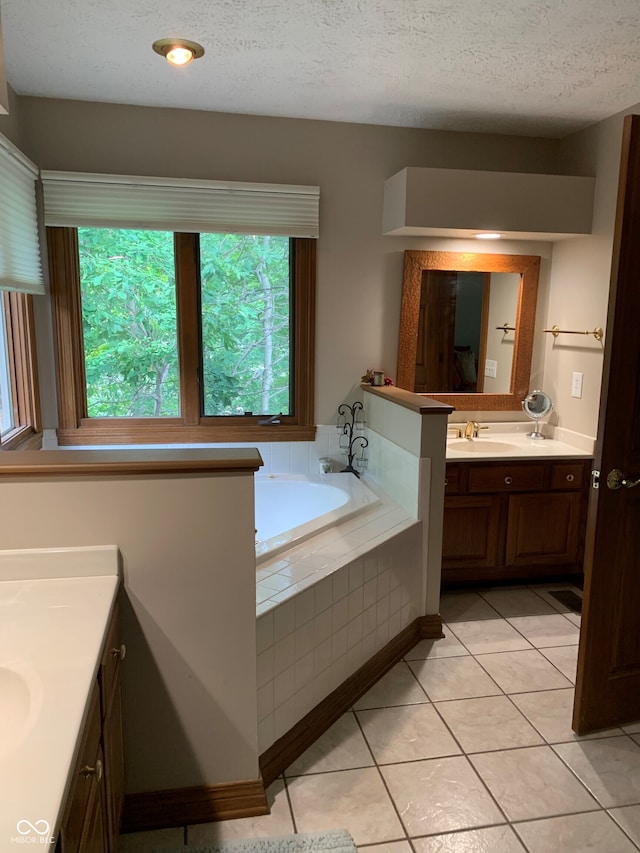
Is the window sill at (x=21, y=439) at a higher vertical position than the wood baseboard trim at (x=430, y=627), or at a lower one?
higher

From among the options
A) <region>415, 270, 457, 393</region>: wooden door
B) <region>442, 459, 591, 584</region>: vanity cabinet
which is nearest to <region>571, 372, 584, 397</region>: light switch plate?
<region>442, 459, 591, 584</region>: vanity cabinet

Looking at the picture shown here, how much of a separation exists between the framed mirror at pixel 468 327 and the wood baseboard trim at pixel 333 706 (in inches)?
58.1

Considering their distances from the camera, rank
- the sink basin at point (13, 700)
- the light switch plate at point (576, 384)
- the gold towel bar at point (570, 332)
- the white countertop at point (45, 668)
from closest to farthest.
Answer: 1. the white countertop at point (45, 668)
2. the sink basin at point (13, 700)
3. the gold towel bar at point (570, 332)
4. the light switch plate at point (576, 384)

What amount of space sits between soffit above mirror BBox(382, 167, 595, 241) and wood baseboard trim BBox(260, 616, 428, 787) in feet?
6.59

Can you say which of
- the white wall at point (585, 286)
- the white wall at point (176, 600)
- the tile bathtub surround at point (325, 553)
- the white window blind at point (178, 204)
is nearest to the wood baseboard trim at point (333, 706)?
the white wall at point (176, 600)

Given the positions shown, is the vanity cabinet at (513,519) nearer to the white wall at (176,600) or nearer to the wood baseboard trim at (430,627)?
the wood baseboard trim at (430,627)

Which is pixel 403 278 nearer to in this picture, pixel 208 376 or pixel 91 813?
pixel 208 376

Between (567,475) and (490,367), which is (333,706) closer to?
(567,475)

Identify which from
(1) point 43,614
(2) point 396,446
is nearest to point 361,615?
(2) point 396,446

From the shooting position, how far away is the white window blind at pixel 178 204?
10.4ft

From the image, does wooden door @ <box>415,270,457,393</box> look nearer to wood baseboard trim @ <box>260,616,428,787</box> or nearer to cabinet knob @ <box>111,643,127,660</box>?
wood baseboard trim @ <box>260,616,428,787</box>

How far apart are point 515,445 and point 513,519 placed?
0.46 m

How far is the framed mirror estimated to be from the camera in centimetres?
368

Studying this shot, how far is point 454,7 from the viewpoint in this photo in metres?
2.15
